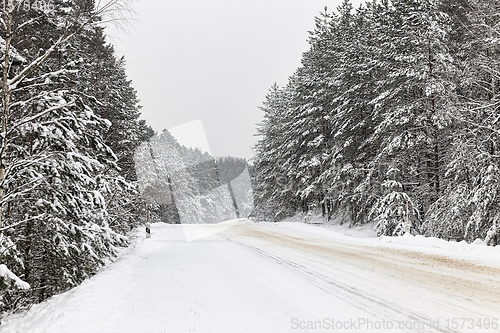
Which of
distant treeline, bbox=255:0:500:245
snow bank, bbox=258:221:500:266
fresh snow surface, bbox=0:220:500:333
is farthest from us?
distant treeline, bbox=255:0:500:245

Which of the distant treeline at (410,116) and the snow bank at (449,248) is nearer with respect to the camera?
the snow bank at (449,248)

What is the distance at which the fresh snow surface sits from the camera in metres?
4.61

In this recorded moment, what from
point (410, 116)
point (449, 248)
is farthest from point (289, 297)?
point (410, 116)

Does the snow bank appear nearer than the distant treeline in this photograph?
Yes

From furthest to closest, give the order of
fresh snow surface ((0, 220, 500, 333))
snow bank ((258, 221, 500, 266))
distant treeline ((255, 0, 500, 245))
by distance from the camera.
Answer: distant treeline ((255, 0, 500, 245))
snow bank ((258, 221, 500, 266))
fresh snow surface ((0, 220, 500, 333))

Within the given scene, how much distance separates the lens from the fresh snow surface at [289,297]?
4609 millimetres

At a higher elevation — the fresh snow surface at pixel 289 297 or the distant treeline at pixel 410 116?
the distant treeline at pixel 410 116

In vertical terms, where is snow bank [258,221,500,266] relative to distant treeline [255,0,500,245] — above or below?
below

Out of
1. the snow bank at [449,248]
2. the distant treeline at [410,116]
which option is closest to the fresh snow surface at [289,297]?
the snow bank at [449,248]

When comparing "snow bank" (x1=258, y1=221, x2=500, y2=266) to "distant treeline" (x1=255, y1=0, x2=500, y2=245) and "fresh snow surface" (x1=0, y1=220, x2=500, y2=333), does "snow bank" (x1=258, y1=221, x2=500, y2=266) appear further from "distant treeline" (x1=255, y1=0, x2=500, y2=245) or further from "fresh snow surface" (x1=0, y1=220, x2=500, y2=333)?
"distant treeline" (x1=255, y1=0, x2=500, y2=245)

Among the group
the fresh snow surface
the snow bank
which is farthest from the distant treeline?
the fresh snow surface

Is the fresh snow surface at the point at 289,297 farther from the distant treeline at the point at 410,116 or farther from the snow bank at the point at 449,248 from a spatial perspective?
the distant treeline at the point at 410,116

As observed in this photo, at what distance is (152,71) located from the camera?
688cm

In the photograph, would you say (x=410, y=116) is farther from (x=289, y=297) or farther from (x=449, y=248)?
(x=289, y=297)
